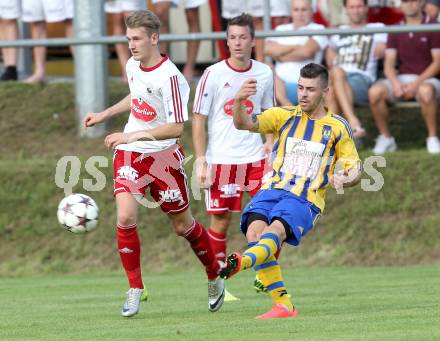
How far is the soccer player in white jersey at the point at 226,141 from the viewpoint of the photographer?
10.1 m

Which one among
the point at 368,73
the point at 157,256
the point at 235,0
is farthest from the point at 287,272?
the point at 235,0

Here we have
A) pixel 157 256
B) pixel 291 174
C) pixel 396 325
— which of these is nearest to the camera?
pixel 396 325

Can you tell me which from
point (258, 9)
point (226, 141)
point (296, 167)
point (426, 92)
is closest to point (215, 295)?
point (296, 167)

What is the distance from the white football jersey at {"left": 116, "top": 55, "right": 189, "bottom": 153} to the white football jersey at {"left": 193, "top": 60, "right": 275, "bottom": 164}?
1281 millimetres

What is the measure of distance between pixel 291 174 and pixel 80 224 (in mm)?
1943

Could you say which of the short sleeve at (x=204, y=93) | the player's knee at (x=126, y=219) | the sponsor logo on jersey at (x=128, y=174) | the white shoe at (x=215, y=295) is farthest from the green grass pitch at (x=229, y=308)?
Answer: the short sleeve at (x=204, y=93)

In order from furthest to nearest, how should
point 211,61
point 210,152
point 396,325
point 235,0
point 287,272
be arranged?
point 211,61
point 235,0
point 287,272
point 210,152
point 396,325

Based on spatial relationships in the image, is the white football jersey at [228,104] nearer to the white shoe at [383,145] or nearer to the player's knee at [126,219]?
the player's knee at [126,219]

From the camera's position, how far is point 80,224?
9203 millimetres

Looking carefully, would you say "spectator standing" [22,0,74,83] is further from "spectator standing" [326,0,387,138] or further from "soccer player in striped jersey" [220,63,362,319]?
"soccer player in striped jersey" [220,63,362,319]

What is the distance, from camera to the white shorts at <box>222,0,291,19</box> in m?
14.8

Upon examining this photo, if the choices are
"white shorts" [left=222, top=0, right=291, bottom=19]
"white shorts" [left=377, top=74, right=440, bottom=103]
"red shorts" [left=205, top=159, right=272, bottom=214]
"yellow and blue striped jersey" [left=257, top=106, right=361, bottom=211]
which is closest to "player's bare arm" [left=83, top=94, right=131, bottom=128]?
"yellow and blue striped jersey" [left=257, top=106, right=361, bottom=211]

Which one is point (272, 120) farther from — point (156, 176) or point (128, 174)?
point (128, 174)

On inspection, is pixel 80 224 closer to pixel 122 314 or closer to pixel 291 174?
pixel 122 314
